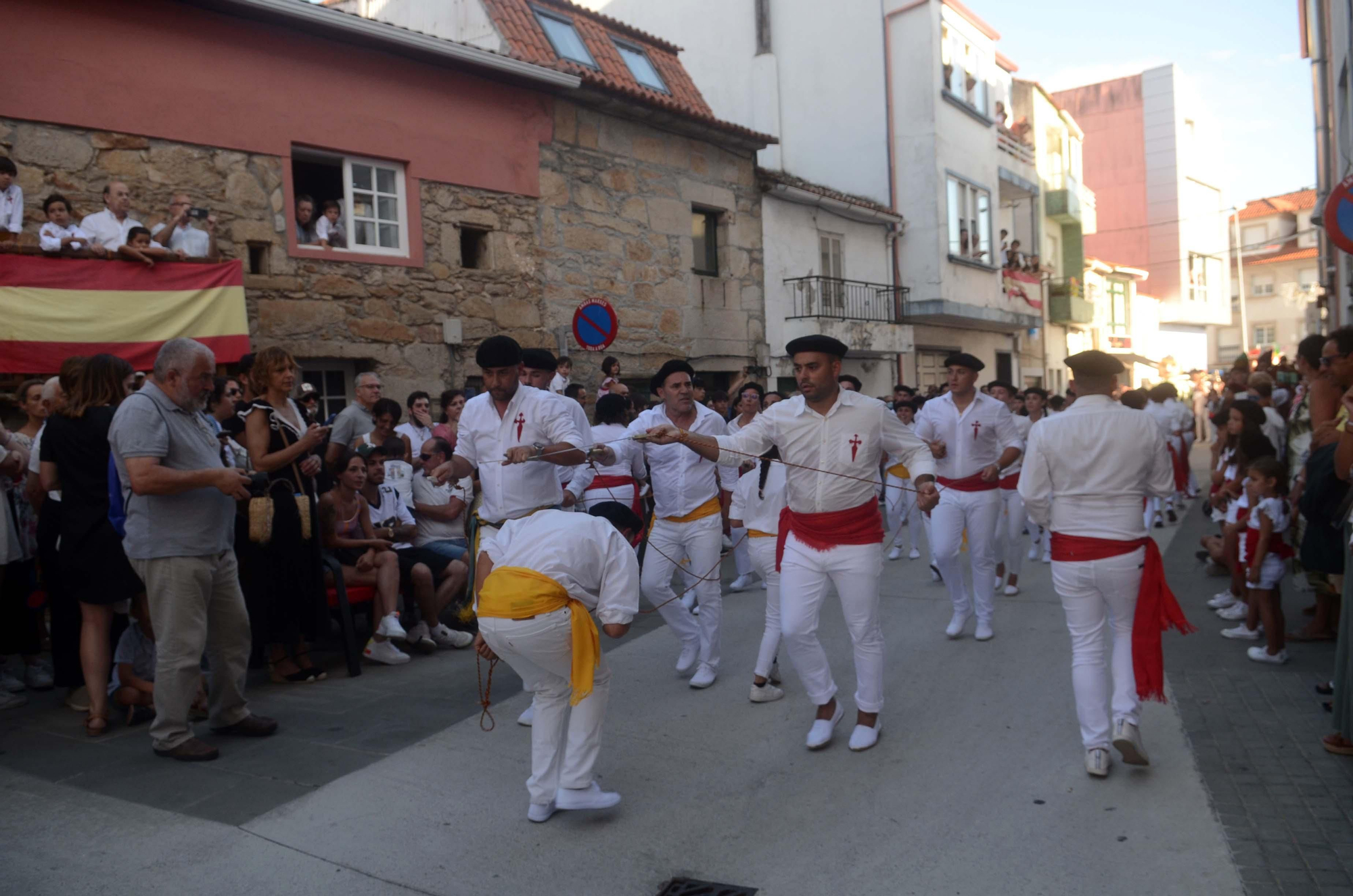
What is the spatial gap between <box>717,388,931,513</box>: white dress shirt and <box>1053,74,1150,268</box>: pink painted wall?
144 feet

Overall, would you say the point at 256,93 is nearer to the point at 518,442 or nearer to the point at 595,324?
the point at 595,324

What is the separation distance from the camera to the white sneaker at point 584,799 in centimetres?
408

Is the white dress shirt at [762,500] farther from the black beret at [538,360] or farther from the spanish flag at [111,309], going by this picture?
the spanish flag at [111,309]

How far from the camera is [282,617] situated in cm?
631

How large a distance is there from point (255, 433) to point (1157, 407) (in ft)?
39.1

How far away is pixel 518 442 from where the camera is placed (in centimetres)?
500

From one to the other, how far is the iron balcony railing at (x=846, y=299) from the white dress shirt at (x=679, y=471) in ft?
42.1

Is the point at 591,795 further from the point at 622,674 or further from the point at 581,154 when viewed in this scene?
the point at 581,154

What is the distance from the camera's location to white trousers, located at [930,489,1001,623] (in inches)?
285

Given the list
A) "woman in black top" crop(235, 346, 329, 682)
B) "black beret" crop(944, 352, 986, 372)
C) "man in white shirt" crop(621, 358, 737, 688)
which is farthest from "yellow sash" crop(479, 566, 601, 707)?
"black beret" crop(944, 352, 986, 372)

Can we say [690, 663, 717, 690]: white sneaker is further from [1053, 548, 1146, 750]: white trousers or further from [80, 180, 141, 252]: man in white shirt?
[80, 180, 141, 252]: man in white shirt

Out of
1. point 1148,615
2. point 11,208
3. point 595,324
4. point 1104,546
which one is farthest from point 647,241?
point 1148,615

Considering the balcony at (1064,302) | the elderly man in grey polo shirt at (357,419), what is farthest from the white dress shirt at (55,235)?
the balcony at (1064,302)

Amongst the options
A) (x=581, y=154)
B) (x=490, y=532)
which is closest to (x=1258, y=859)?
(x=490, y=532)
